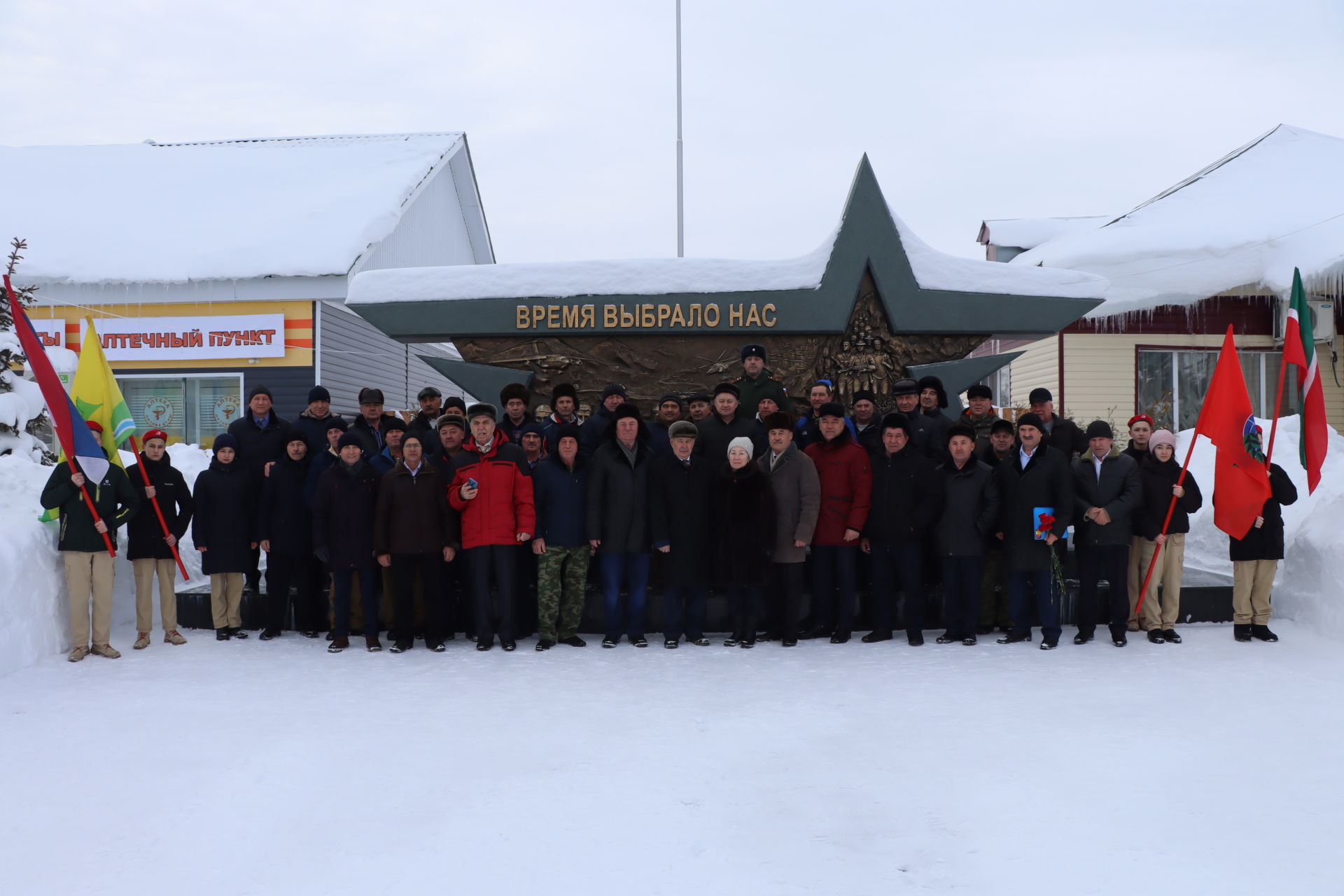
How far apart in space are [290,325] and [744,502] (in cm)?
989

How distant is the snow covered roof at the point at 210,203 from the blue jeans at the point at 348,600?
26.6 feet

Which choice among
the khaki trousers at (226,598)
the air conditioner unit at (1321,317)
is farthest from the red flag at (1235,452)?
the air conditioner unit at (1321,317)

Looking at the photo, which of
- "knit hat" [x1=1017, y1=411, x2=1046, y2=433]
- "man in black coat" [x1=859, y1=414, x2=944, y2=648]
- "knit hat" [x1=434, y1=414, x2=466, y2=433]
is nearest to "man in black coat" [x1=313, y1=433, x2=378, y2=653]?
"knit hat" [x1=434, y1=414, x2=466, y2=433]

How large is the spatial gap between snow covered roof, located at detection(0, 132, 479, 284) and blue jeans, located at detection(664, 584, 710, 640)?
9.05 m

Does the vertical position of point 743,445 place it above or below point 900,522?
above

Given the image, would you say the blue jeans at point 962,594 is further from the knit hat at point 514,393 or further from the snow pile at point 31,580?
the snow pile at point 31,580

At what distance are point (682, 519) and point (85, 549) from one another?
3.90m

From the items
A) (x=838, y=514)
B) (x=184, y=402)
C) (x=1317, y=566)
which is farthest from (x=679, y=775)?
(x=184, y=402)

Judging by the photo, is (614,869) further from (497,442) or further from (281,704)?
(497,442)

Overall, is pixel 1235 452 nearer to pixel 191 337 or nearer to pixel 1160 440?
pixel 1160 440

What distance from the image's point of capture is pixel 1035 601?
6.77 metres

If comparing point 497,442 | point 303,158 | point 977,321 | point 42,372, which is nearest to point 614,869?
point 497,442

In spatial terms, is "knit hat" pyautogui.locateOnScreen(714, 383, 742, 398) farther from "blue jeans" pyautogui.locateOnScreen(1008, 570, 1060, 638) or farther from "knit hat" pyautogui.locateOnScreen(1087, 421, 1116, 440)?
"knit hat" pyautogui.locateOnScreen(1087, 421, 1116, 440)

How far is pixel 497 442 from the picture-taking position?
643 centimetres
